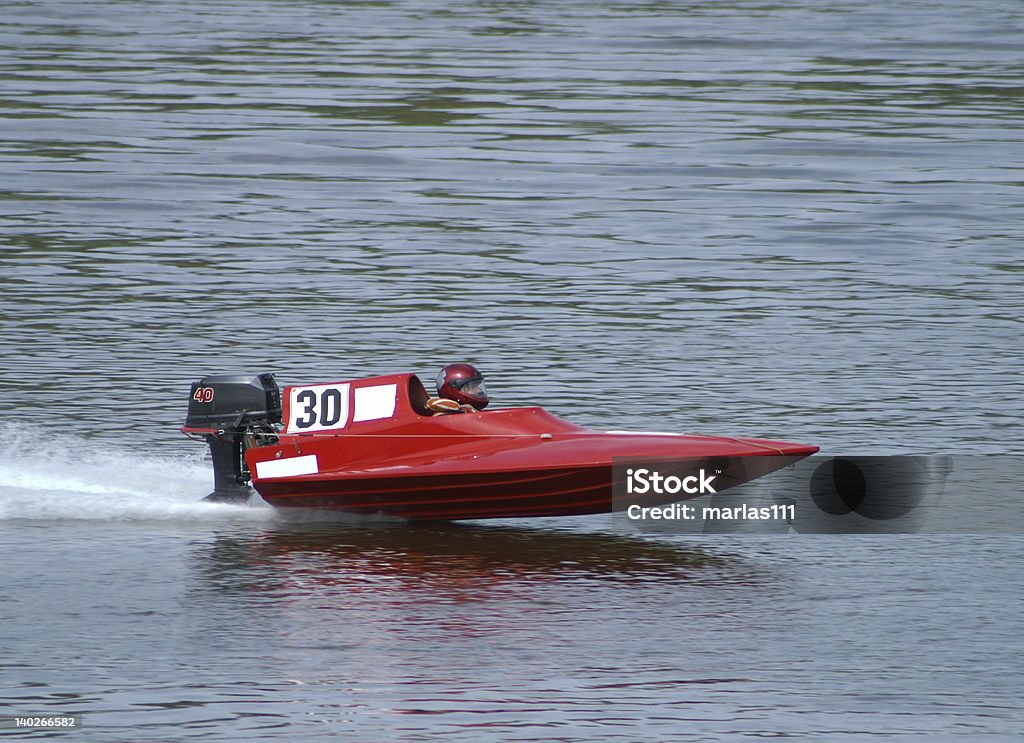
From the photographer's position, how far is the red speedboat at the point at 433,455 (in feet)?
37.6

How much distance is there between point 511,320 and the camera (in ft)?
66.0

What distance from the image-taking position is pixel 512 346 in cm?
1884

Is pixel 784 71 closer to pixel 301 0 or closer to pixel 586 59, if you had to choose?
pixel 586 59

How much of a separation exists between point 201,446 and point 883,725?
7969 mm

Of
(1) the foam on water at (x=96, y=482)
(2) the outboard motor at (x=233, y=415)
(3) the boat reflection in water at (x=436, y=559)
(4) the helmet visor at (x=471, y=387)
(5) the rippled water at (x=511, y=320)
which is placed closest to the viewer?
(5) the rippled water at (x=511, y=320)

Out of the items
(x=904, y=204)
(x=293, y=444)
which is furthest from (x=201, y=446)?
(x=904, y=204)

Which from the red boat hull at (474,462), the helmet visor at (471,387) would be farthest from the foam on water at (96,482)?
the helmet visor at (471,387)

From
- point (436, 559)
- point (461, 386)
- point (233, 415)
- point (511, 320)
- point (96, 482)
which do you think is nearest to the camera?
point (436, 559)

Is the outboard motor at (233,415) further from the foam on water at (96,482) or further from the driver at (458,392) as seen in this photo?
the driver at (458,392)

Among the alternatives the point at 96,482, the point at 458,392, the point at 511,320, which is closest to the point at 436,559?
the point at 458,392

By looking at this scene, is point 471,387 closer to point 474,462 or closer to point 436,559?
point 474,462

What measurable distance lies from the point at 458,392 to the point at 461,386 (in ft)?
0.18

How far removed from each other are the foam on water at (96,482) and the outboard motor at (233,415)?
0.50 metres

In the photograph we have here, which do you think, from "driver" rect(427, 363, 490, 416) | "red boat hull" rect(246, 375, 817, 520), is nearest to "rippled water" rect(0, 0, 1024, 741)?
"red boat hull" rect(246, 375, 817, 520)
